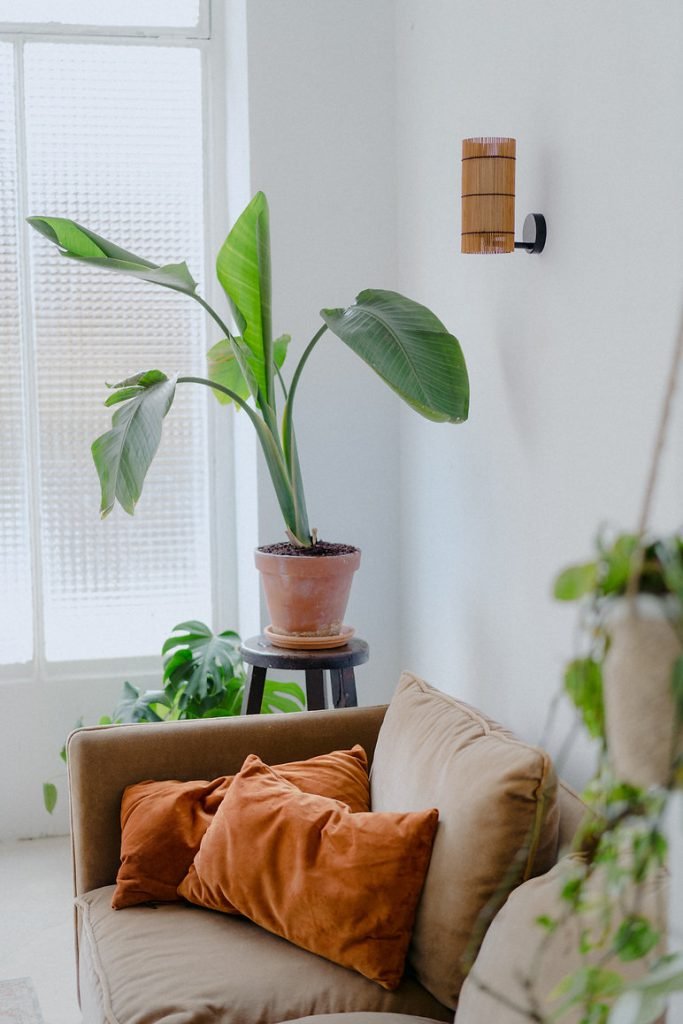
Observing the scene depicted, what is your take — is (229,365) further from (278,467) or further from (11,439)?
(11,439)

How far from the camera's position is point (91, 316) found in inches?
139

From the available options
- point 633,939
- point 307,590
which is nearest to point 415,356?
point 307,590

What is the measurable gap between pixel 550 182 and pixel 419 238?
929 millimetres

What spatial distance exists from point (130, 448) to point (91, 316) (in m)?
1.22

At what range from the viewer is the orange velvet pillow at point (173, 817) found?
2.14m

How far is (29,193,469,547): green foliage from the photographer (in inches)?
92.0

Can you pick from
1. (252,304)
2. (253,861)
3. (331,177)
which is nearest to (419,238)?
(331,177)

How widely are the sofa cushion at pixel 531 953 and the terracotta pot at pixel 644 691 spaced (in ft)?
1.88

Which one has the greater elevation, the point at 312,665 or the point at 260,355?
the point at 260,355

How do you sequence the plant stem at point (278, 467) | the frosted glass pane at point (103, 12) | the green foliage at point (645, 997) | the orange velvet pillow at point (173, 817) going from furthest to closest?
the frosted glass pane at point (103, 12) < the plant stem at point (278, 467) < the orange velvet pillow at point (173, 817) < the green foliage at point (645, 997)

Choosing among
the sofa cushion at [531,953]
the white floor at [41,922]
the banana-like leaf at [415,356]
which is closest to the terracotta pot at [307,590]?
the banana-like leaf at [415,356]

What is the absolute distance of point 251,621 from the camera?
11.3 ft

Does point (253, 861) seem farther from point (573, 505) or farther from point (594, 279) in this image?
point (594, 279)

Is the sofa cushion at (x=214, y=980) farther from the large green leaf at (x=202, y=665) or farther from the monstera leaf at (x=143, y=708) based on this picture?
the monstera leaf at (x=143, y=708)
